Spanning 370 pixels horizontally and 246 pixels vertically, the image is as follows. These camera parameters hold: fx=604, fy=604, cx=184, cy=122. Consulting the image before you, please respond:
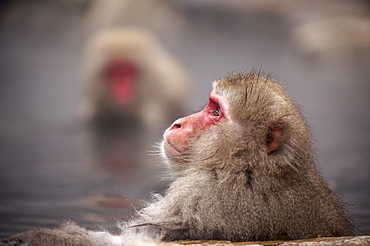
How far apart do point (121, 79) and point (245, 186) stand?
28.5 feet

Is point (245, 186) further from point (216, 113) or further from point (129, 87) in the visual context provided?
point (129, 87)

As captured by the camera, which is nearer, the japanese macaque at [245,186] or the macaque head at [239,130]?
the japanese macaque at [245,186]

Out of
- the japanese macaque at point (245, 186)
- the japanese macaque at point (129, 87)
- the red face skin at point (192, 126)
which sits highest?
the japanese macaque at point (129, 87)

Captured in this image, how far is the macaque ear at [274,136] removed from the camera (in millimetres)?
3234

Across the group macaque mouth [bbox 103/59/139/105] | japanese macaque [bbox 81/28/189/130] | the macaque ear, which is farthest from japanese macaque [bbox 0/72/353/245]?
macaque mouth [bbox 103/59/139/105]

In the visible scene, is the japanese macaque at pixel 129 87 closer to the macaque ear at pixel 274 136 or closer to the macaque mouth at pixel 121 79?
the macaque mouth at pixel 121 79

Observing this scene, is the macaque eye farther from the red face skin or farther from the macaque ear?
the macaque ear

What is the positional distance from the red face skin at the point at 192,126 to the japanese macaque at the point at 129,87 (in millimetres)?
7531

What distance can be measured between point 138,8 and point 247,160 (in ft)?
35.3

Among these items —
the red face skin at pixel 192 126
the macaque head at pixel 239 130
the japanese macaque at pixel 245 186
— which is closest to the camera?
the japanese macaque at pixel 245 186

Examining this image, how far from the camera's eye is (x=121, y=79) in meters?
11.6

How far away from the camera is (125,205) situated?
536 centimetres

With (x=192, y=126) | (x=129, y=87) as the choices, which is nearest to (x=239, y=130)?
(x=192, y=126)

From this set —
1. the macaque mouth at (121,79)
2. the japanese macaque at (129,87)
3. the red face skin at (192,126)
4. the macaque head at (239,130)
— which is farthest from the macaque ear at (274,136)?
the macaque mouth at (121,79)
